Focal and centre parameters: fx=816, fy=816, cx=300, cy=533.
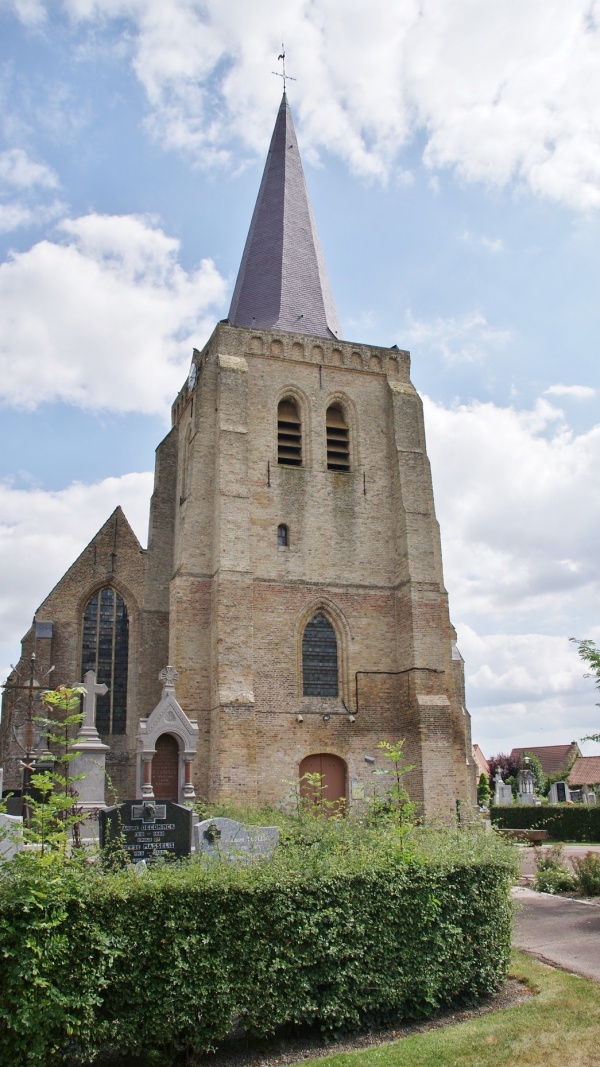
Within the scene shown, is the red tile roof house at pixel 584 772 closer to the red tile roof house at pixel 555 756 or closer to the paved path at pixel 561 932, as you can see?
the red tile roof house at pixel 555 756

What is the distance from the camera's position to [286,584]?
70.4 ft

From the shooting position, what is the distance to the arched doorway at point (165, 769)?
1859 centimetres

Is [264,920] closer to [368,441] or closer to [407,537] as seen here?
[407,537]

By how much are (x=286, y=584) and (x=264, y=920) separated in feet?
48.8

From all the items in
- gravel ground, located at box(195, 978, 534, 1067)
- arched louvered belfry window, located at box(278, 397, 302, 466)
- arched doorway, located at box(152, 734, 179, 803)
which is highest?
arched louvered belfry window, located at box(278, 397, 302, 466)

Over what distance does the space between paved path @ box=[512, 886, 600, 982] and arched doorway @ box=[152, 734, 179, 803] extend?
8462 millimetres

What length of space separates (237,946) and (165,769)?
12.6 meters

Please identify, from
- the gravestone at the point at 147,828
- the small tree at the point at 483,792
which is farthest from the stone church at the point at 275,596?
the small tree at the point at 483,792

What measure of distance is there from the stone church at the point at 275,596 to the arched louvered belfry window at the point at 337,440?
6cm

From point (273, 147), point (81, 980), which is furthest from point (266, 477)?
point (81, 980)

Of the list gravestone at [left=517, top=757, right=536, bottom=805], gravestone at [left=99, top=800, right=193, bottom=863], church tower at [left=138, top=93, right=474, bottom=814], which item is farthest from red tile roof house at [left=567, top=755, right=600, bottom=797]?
gravestone at [left=99, top=800, right=193, bottom=863]

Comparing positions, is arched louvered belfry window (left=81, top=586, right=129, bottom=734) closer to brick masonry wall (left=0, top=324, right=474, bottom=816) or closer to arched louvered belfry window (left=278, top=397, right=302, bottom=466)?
brick masonry wall (left=0, top=324, right=474, bottom=816)

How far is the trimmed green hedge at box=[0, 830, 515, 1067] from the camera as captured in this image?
5.85 meters

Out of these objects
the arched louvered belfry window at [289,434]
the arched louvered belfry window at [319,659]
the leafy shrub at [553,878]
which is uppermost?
the arched louvered belfry window at [289,434]
